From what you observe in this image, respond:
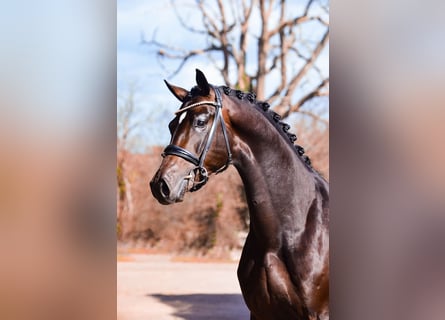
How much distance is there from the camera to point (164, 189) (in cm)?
160

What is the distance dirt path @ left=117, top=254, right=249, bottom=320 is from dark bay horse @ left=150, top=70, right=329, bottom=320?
9.24ft

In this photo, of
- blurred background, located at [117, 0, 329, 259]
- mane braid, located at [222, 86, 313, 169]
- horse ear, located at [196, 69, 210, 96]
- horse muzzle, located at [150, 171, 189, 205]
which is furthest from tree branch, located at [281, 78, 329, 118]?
horse muzzle, located at [150, 171, 189, 205]

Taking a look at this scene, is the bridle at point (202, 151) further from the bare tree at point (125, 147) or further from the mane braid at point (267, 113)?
the bare tree at point (125, 147)

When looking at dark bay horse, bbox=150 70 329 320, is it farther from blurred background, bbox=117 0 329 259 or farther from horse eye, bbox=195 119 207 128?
blurred background, bbox=117 0 329 259

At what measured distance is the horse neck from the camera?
1.69m

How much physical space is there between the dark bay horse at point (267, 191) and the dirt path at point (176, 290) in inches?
111

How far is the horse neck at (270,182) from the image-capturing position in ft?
5.55

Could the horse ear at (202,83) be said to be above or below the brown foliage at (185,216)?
above

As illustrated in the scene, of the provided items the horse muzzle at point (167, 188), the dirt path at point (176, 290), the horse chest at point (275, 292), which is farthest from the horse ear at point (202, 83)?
the dirt path at point (176, 290)

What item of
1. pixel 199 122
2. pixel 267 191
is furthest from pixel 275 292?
pixel 199 122
